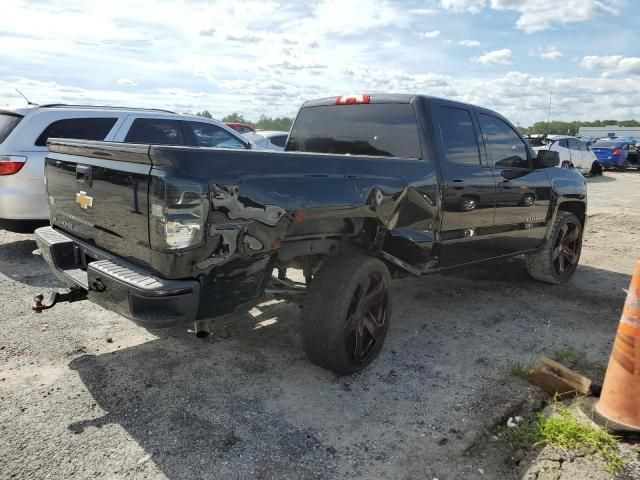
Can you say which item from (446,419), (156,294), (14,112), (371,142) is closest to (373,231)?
(371,142)

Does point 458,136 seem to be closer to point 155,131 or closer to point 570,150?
point 155,131

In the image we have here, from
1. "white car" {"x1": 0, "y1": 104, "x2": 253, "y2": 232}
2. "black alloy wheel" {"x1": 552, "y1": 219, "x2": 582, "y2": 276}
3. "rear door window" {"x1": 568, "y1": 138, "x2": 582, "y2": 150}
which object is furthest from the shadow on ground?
"rear door window" {"x1": 568, "y1": 138, "x2": 582, "y2": 150}

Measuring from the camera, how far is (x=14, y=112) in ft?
19.3

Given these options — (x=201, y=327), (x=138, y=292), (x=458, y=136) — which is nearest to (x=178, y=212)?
(x=138, y=292)

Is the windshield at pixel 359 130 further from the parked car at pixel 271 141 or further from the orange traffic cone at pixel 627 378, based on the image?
the parked car at pixel 271 141

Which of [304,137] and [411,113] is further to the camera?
[304,137]

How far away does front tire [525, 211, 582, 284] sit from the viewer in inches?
218

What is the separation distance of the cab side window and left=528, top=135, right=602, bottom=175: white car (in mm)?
13236

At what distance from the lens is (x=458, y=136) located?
4.23 metres

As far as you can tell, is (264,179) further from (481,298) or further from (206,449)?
(481,298)

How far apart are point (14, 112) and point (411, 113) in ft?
15.4

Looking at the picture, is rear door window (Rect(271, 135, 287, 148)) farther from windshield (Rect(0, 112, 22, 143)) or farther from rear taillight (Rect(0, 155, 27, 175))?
rear taillight (Rect(0, 155, 27, 175))

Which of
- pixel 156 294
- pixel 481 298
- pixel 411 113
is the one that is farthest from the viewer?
pixel 481 298

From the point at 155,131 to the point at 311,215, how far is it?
4655 millimetres
